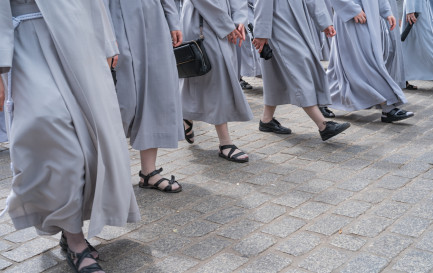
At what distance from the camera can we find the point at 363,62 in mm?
6719

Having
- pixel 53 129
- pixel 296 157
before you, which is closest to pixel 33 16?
pixel 53 129

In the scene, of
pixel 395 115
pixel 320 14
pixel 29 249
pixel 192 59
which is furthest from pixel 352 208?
pixel 395 115

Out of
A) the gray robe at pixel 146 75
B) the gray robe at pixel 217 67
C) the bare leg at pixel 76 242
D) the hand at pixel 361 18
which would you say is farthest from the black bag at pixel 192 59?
the hand at pixel 361 18

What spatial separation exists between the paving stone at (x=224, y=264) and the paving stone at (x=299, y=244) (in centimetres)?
26

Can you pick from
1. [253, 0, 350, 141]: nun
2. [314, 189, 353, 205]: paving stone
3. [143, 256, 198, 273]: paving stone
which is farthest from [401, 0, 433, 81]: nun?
[143, 256, 198, 273]: paving stone

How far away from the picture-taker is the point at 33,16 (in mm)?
3086

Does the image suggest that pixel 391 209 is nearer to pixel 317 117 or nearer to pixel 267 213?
pixel 267 213

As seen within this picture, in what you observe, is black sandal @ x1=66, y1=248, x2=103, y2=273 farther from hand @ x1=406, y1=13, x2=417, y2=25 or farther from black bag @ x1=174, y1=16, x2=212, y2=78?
hand @ x1=406, y1=13, x2=417, y2=25

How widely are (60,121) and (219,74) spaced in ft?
8.13

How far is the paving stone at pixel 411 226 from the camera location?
12.0 feet

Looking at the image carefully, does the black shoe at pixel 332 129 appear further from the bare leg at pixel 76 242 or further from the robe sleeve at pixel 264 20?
the bare leg at pixel 76 242

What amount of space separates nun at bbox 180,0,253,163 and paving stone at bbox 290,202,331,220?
122 cm

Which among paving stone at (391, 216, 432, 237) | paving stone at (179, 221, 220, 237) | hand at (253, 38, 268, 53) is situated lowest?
paving stone at (391, 216, 432, 237)

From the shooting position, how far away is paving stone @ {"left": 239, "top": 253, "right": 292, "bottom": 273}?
324cm
